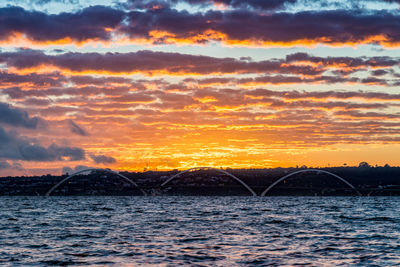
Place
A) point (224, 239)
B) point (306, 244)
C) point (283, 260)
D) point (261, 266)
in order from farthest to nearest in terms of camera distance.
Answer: point (224, 239), point (306, 244), point (283, 260), point (261, 266)

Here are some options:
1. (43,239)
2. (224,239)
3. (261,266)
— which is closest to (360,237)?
(224,239)

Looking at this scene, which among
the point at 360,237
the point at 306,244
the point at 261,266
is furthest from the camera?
the point at 360,237

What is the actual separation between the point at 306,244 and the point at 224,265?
54.0 feet

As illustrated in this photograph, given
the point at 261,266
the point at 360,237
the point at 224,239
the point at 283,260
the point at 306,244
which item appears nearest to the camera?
the point at 261,266

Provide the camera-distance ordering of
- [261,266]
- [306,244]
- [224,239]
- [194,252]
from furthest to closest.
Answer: [224,239]
[306,244]
[194,252]
[261,266]

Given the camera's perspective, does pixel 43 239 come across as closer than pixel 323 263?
No

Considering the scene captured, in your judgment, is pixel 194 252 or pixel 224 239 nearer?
pixel 194 252

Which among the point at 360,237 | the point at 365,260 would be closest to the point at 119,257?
the point at 365,260

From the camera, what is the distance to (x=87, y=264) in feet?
133

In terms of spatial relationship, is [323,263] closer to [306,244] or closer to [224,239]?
[306,244]

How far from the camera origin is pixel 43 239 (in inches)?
2346

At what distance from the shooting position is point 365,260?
141 feet

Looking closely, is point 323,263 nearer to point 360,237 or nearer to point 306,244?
point 306,244

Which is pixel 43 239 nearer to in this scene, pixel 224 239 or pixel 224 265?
pixel 224 239
